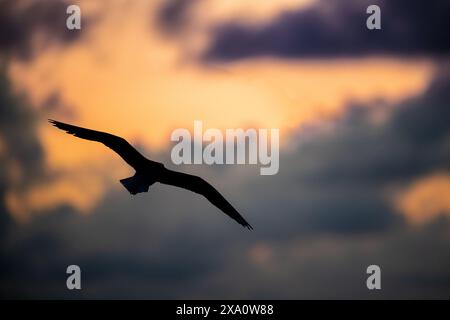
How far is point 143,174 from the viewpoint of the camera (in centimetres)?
2194

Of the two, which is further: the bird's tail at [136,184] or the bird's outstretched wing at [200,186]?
the bird's outstretched wing at [200,186]

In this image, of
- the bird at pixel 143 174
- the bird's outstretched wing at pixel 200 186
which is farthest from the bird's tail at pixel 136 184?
the bird's outstretched wing at pixel 200 186

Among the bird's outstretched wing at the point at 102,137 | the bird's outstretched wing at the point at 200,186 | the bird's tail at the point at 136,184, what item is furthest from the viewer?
the bird's outstretched wing at the point at 200,186

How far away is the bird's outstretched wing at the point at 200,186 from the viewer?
22219 millimetres

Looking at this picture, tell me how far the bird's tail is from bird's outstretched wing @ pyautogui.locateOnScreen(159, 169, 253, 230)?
2.20 feet

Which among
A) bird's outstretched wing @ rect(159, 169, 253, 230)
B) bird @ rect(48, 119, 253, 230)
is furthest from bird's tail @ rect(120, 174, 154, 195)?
bird's outstretched wing @ rect(159, 169, 253, 230)

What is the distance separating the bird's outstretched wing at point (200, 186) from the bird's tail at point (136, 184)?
67 cm

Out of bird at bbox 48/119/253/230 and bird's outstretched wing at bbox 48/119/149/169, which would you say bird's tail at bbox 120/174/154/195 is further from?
bird's outstretched wing at bbox 48/119/149/169

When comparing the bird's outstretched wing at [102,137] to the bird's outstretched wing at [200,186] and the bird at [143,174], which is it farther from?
the bird's outstretched wing at [200,186]

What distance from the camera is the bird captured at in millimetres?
20578

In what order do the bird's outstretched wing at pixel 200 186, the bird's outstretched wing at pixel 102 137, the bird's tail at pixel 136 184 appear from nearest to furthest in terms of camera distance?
the bird's outstretched wing at pixel 102 137 → the bird's tail at pixel 136 184 → the bird's outstretched wing at pixel 200 186

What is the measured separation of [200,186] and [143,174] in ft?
4.98
